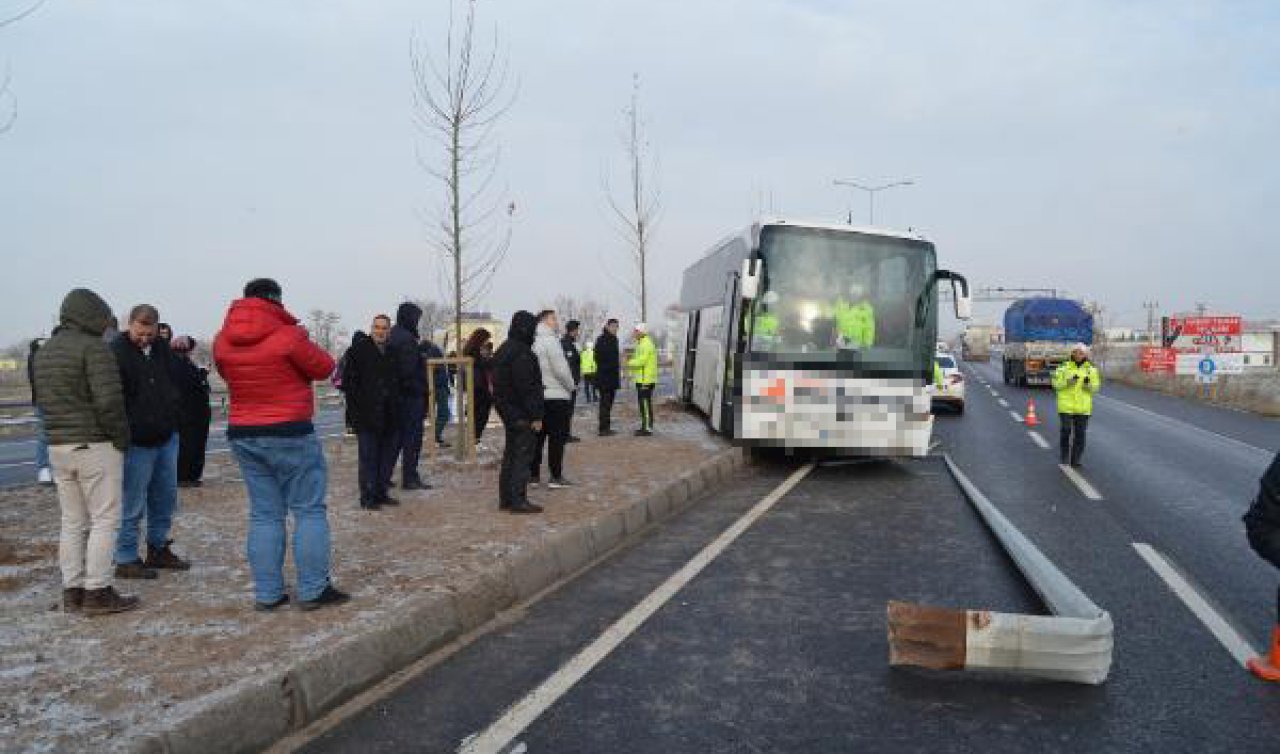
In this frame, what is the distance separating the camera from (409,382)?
30.3 ft

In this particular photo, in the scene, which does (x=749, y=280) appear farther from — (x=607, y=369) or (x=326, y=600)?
(x=326, y=600)

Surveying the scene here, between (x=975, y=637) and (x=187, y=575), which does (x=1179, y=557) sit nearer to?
(x=975, y=637)

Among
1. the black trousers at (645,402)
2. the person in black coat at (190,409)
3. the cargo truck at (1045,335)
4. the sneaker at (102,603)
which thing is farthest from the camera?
the cargo truck at (1045,335)

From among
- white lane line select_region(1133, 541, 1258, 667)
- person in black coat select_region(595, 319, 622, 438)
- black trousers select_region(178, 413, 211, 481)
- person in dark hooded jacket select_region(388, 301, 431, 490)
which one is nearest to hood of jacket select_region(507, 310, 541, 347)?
person in dark hooded jacket select_region(388, 301, 431, 490)

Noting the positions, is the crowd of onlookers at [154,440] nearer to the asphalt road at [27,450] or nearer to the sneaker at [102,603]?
the sneaker at [102,603]

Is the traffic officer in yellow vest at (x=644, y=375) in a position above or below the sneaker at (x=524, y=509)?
above

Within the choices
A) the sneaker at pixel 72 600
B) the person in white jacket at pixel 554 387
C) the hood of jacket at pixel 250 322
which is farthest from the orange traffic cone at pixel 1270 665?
the person in white jacket at pixel 554 387

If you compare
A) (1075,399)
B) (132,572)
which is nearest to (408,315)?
(132,572)

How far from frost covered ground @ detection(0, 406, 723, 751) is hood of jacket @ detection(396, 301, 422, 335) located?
1757 millimetres

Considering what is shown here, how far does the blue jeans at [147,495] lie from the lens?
5969mm

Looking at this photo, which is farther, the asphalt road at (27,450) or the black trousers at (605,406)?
the black trousers at (605,406)

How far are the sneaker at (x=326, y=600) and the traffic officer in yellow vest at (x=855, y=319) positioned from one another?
8.07 meters

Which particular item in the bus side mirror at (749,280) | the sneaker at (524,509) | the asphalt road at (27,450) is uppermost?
the bus side mirror at (749,280)

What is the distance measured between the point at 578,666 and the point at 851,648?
1492 millimetres
